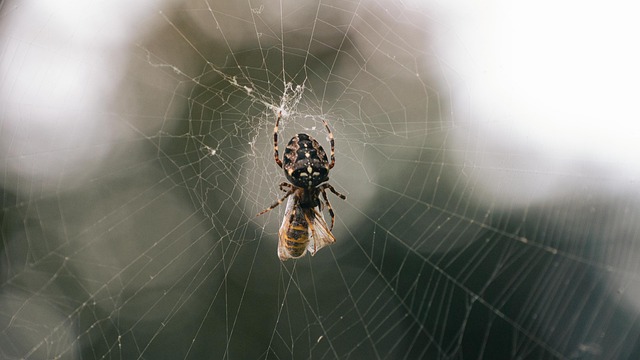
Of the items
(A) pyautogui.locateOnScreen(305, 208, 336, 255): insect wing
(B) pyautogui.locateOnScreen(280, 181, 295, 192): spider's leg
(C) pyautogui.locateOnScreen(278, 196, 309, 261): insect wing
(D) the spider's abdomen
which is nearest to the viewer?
(D) the spider's abdomen

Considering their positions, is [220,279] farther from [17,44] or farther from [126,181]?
[17,44]

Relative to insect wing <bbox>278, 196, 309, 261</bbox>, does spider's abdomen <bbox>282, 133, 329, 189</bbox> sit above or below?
above

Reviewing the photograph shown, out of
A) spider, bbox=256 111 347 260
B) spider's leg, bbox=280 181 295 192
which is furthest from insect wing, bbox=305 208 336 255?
spider's leg, bbox=280 181 295 192

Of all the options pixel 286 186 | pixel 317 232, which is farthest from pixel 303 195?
pixel 317 232

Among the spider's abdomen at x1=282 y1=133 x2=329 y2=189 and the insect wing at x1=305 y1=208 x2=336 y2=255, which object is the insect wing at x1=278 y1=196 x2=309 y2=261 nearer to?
the insect wing at x1=305 y1=208 x2=336 y2=255

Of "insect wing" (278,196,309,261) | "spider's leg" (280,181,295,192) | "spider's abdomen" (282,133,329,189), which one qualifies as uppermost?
"spider's abdomen" (282,133,329,189)

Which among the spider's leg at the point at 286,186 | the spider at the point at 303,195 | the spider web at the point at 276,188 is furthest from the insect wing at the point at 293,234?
the spider web at the point at 276,188

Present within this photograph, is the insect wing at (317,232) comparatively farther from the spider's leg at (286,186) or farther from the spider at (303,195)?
the spider's leg at (286,186)
